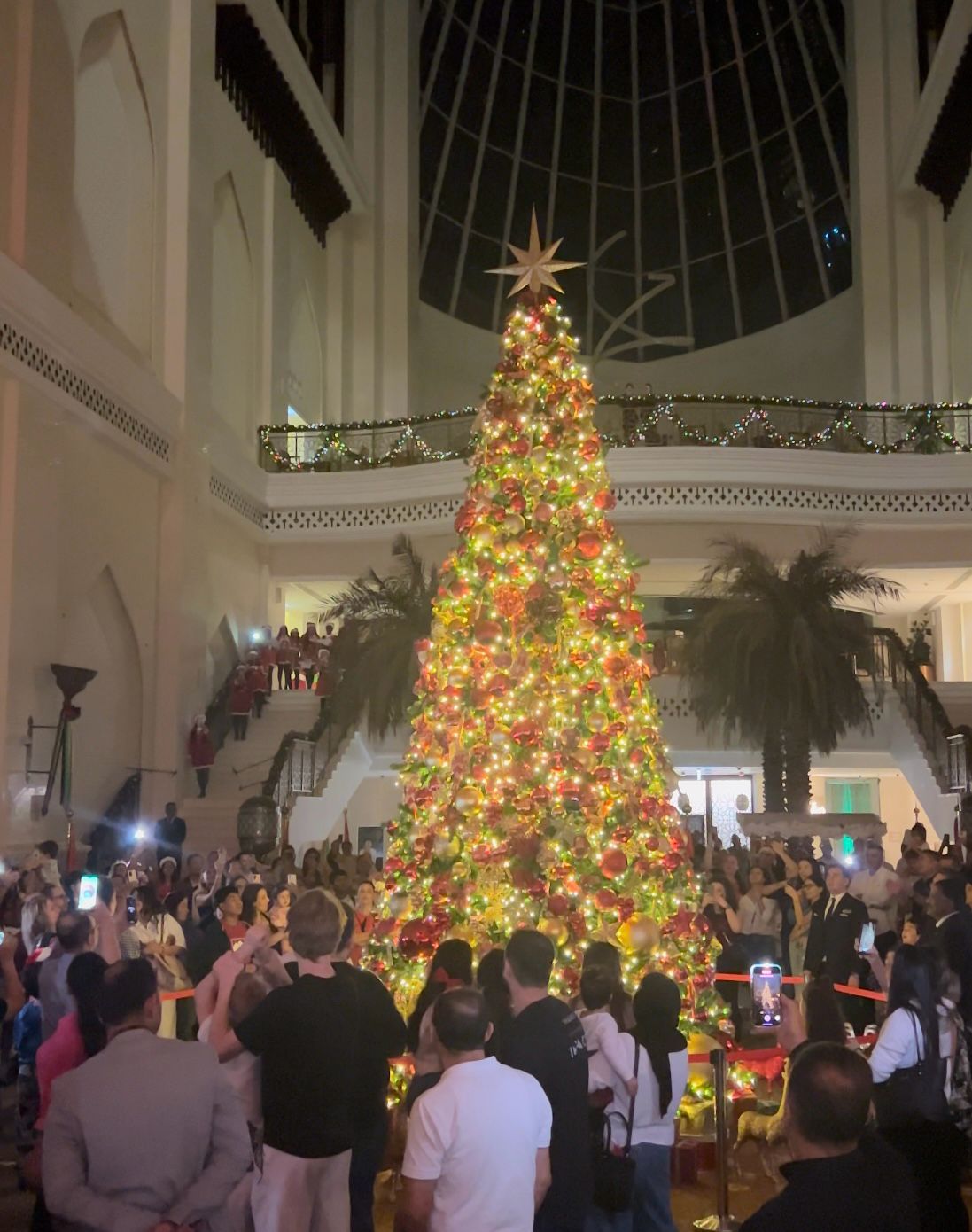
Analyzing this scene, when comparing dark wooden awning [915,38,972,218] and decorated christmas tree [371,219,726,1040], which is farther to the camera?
dark wooden awning [915,38,972,218]

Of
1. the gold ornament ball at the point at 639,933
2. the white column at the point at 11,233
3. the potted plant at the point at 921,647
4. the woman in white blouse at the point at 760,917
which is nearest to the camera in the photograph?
the gold ornament ball at the point at 639,933

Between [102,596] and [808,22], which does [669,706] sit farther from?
[808,22]

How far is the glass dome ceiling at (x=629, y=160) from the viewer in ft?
98.3

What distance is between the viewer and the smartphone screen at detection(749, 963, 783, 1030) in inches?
182

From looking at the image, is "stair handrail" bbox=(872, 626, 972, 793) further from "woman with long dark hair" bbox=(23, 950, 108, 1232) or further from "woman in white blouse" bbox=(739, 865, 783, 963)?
"woman with long dark hair" bbox=(23, 950, 108, 1232)

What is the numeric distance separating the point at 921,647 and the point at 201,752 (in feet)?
37.5

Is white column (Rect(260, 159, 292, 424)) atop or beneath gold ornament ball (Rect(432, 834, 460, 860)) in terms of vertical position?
atop

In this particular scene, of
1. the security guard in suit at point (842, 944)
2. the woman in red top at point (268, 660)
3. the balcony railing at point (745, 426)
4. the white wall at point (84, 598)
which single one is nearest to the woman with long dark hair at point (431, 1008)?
the security guard in suit at point (842, 944)

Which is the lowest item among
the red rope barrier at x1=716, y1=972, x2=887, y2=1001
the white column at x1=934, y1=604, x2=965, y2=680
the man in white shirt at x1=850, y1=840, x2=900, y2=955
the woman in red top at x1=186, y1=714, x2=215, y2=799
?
the red rope barrier at x1=716, y1=972, x2=887, y2=1001

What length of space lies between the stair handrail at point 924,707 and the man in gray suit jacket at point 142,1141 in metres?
15.0

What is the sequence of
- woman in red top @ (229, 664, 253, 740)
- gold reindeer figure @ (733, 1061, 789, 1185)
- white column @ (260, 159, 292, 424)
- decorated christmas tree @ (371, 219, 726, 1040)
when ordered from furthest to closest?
white column @ (260, 159, 292, 424), woman in red top @ (229, 664, 253, 740), decorated christmas tree @ (371, 219, 726, 1040), gold reindeer figure @ (733, 1061, 789, 1185)

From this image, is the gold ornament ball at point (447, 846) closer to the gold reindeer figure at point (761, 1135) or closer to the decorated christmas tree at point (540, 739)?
the decorated christmas tree at point (540, 739)

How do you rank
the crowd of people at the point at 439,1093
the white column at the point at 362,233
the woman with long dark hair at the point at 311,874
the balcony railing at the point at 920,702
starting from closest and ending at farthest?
1. the crowd of people at the point at 439,1093
2. the woman with long dark hair at the point at 311,874
3. the balcony railing at the point at 920,702
4. the white column at the point at 362,233

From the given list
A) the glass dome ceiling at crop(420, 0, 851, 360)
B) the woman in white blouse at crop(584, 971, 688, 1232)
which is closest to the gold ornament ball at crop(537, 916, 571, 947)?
the woman in white blouse at crop(584, 971, 688, 1232)
